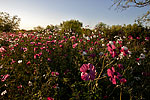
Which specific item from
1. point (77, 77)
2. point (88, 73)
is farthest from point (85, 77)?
point (77, 77)

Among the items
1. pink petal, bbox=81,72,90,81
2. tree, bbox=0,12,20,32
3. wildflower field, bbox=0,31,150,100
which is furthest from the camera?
tree, bbox=0,12,20,32

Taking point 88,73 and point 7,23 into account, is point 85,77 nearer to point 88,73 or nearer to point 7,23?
point 88,73

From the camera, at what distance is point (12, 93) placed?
2.37m

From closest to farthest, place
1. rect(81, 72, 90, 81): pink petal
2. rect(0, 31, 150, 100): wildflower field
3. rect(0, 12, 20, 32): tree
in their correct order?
rect(81, 72, 90, 81): pink petal, rect(0, 31, 150, 100): wildflower field, rect(0, 12, 20, 32): tree

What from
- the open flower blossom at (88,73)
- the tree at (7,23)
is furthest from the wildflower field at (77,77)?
the tree at (7,23)

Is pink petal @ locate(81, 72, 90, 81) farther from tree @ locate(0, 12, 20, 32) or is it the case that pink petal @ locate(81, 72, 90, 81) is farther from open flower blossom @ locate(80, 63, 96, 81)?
tree @ locate(0, 12, 20, 32)

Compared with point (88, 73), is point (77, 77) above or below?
below

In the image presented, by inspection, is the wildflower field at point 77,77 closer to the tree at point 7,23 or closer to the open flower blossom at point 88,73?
the open flower blossom at point 88,73

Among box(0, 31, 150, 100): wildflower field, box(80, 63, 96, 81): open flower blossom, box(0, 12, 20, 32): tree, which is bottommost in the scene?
box(0, 31, 150, 100): wildflower field

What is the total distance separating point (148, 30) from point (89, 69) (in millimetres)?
7761

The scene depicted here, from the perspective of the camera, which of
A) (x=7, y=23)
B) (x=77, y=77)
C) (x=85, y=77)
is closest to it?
(x=85, y=77)

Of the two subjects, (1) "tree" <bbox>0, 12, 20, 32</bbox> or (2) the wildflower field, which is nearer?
(2) the wildflower field

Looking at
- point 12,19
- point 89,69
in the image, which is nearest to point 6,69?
point 89,69

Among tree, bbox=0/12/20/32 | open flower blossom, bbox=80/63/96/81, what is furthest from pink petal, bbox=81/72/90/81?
tree, bbox=0/12/20/32
